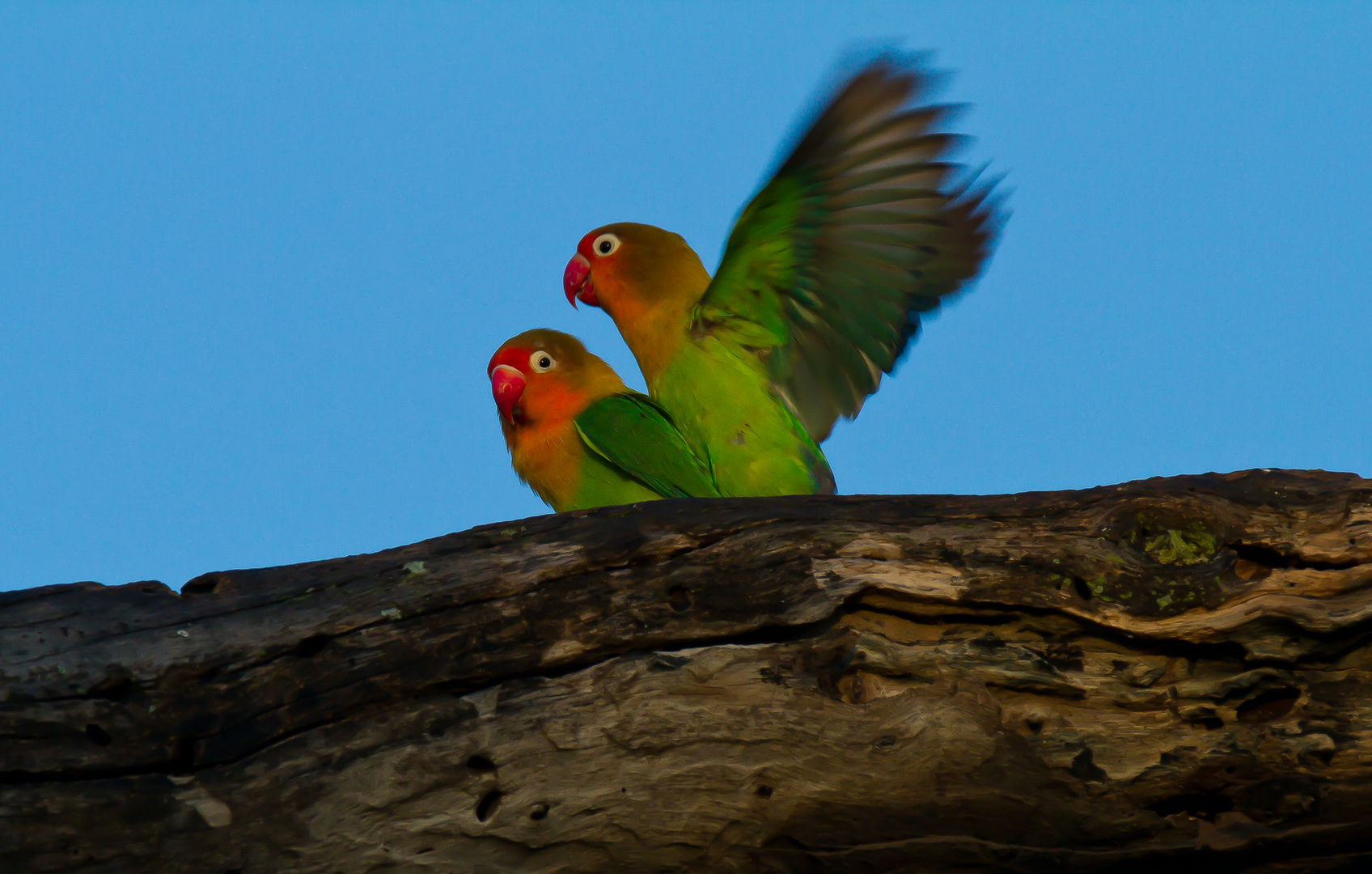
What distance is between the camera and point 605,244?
14.3 ft

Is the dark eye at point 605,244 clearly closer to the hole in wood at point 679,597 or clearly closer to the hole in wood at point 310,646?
the hole in wood at point 679,597

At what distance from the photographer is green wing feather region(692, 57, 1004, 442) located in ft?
11.7

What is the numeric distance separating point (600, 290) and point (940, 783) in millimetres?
2623

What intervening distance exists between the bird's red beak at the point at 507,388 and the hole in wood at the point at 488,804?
2067 mm

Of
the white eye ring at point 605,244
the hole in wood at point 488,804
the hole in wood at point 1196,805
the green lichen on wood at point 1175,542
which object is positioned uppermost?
the white eye ring at point 605,244

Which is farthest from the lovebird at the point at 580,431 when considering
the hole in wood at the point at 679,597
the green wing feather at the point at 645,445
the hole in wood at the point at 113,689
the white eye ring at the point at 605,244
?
the hole in wood at the point at 113,689

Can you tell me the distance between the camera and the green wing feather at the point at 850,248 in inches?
141

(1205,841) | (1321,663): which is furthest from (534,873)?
(1321,663)

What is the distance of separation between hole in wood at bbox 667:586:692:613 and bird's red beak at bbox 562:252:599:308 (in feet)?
7.15

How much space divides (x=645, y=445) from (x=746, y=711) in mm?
1664

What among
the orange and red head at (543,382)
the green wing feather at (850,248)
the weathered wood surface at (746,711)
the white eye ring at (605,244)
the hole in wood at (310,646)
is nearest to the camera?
the weathered wood surface at (746,711)


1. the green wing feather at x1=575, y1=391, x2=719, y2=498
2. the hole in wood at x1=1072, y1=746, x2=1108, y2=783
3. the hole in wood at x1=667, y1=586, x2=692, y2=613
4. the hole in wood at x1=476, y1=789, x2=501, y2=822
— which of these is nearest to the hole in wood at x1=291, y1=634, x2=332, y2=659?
the hole in wood at x1=476, y1=789, x2=501, y2=822

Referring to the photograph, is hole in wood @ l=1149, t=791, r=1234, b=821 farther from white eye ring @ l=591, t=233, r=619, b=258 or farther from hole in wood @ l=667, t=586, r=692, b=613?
white eye ring @ l=591, t=233, r=619, b=258

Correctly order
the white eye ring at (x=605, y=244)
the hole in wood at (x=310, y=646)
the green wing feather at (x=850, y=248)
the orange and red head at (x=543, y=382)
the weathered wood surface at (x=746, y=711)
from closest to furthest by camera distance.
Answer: the weathered wood surface at (x=746, y=711) < the hole in wood at (x=310, y=646) < the green wing feather at (x=850, y=248) < the orange and red head at (x=543, y=382) < the white eye ring at (x=605, y=244)
